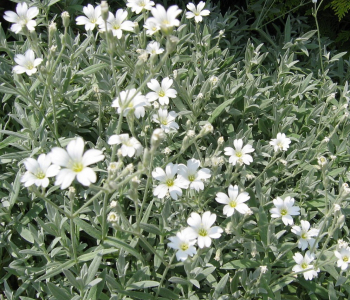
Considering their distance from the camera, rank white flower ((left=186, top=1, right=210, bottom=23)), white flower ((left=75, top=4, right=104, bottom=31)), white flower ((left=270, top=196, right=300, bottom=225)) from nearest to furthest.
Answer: white flower ((left=270, top=196, right=300, bottom=225)) < white flower ((left=75, top=4, right=104, bottom=31)) < white flower ((left=186, top=1, right=210, bottom=23))

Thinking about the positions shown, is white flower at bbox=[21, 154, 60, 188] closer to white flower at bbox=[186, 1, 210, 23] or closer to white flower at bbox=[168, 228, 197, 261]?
white flower at bbox=[168, 228, 197, 261]

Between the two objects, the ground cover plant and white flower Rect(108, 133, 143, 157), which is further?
the ground cover plant

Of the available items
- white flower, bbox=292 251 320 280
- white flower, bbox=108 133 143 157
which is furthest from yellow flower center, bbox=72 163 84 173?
white flower, bbox=292 251 320 280

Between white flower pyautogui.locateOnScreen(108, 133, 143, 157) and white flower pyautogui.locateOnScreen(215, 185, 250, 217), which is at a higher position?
white flower pyautogui.locateOnScreen(108, 133, 143, 157)

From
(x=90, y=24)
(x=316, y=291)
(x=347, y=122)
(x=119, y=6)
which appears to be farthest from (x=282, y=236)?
(x=119, y=6)

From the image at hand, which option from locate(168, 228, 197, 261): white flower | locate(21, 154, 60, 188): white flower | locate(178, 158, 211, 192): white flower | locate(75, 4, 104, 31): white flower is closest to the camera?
locate(21, 154, 60, 188): white flower

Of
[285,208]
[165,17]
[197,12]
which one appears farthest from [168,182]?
[197,12]

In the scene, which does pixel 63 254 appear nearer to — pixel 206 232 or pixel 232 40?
pixel 206 232

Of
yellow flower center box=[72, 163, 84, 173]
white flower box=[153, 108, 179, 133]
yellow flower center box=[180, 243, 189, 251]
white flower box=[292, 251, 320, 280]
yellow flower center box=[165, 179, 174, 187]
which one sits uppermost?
white flower box=[153, 108, 179, 133]
